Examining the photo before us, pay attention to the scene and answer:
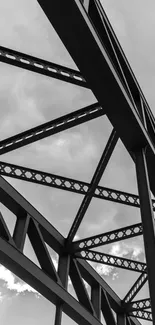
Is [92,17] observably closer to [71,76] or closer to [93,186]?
[71,76]

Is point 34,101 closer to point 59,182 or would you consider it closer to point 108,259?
point 59,182

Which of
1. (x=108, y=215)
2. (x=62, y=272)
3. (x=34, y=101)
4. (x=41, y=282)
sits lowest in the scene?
(x=41, y=282)

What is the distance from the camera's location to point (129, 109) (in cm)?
761

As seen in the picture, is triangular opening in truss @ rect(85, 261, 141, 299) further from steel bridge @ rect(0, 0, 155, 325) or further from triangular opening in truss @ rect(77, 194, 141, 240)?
triangular opening in truss @ rect(77, 194, 141, 240)

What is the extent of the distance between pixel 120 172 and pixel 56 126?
4.42m

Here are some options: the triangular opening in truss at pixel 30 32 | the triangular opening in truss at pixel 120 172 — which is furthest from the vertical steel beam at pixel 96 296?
the triangular opening in truss at pixel 30 32

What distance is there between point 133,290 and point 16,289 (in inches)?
204

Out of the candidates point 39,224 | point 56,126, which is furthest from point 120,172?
point 56,126

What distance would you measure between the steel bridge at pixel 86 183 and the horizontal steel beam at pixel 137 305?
0.03 m

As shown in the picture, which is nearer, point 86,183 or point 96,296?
point 86,183

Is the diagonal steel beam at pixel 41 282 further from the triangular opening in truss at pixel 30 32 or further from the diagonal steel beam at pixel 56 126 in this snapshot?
the triangular opening in truss at pixel 30 32

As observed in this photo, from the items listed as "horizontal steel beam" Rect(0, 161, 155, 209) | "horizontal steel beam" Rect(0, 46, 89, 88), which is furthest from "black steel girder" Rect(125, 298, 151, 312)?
"horizontal steel beam" Rect(0, 46, 89, 88)

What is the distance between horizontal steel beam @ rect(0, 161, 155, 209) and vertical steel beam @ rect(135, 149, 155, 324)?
11.7ft

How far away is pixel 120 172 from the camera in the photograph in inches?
534
